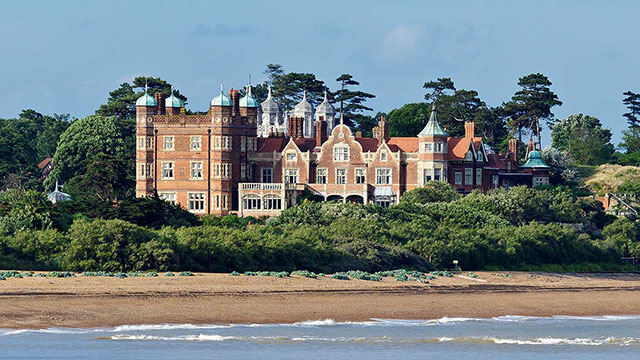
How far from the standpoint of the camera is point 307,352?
40.1 m

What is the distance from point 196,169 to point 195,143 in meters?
1.77

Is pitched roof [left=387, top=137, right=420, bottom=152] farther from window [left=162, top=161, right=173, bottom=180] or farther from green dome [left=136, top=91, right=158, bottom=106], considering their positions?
green dome [left=136, top=91, right=158, bottom=106]

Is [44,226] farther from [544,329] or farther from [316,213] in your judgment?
[544,329]

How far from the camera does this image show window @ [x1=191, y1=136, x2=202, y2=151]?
305 ft

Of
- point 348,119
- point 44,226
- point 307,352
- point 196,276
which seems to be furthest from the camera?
point 348,119

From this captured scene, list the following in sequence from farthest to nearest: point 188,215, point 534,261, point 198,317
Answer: point 188,215, point 534,261, point 198,317

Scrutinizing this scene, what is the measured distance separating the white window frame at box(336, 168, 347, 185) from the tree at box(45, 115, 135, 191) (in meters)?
17.2

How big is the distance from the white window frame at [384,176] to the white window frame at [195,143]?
40.2 ft

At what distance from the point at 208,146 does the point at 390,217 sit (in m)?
22.3

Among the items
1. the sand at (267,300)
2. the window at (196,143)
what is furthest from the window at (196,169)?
the sand at (267,300)

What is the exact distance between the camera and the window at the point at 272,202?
90.2 meters

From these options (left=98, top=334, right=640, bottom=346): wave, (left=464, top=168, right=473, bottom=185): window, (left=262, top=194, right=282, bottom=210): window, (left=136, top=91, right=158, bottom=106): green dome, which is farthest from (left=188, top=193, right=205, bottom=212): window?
(left=98, top=334, right=640, bottom=346): wave

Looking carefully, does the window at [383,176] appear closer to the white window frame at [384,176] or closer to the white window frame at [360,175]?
the white window frame at [384,176]

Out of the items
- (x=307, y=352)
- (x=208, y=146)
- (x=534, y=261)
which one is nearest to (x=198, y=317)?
(x=307, y=352)
